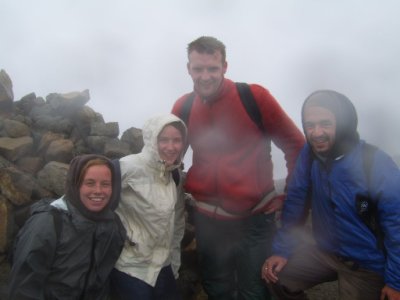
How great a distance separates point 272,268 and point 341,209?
139 cm

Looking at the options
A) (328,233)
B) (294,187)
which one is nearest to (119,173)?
(294,187)

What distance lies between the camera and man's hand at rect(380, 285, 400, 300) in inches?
156

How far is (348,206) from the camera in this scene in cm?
423

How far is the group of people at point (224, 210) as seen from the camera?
396 cm

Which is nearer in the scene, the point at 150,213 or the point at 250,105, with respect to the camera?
the point at 150,213

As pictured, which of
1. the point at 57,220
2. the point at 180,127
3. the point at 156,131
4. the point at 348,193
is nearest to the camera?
the point at 57,220

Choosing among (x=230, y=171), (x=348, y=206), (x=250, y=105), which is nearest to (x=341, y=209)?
(x=348, y=206)

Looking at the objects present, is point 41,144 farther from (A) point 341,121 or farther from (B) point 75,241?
(A) point 341,121

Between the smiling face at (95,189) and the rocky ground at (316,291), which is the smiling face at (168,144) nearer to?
the smiling face at (95,189)

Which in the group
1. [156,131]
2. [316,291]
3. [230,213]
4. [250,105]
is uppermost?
[250,105]

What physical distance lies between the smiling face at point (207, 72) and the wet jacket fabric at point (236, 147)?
0.14 m

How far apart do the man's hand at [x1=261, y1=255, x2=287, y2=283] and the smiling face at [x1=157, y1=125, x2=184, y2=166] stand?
1968mm

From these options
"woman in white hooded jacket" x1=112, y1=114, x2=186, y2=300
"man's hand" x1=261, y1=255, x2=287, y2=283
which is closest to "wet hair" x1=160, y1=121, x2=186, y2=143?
"woman in white hooded jacket" x1=112, y1=114, x2=186, y2=300

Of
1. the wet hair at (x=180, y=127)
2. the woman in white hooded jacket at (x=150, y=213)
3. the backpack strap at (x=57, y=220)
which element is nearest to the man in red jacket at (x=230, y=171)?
the wet hair at (x=180, y=127)
